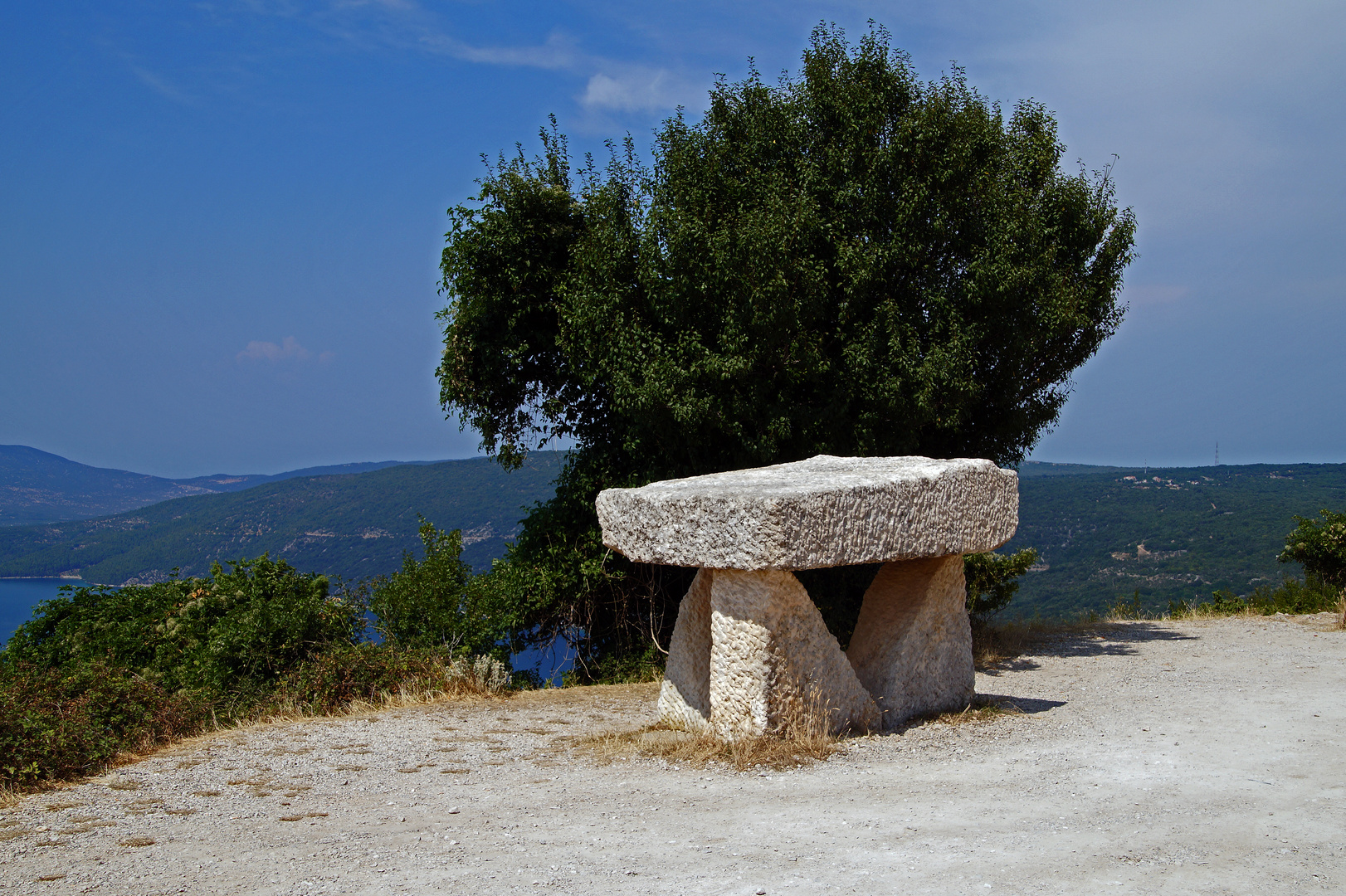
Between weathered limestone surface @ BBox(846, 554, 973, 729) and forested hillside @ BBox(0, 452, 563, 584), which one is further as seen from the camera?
forested hillside @ BBox(0, 452, 563, 584)

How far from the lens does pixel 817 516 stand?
21.0ft

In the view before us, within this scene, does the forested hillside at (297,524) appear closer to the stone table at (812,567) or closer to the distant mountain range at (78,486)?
the distant mountain range at (78,486)

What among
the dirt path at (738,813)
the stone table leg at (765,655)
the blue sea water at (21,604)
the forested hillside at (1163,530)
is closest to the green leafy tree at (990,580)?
the dirt path at (738,813)

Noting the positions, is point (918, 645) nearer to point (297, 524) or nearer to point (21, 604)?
point (21, 604)

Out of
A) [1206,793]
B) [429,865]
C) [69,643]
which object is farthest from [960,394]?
[69,643]

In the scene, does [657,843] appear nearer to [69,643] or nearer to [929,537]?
[929,537]

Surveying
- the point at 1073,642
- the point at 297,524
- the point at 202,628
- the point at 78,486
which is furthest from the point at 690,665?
the point at 78,486

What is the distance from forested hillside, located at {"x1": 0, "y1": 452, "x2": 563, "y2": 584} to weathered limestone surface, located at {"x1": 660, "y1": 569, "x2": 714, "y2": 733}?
24675mm

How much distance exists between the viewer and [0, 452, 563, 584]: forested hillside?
128 feet

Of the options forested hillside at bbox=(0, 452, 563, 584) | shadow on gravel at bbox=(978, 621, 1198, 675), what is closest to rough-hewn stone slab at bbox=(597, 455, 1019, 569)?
shadow on gravel at bbox=(978, 621, 1198, 675)

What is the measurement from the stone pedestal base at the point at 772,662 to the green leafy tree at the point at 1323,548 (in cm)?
1275

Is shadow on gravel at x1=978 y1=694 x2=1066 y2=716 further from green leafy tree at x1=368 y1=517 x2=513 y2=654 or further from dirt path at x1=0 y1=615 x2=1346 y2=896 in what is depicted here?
green leafy tree at x1=368 y1=517 x2=513 y2=654

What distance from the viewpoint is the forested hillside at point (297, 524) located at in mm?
39031

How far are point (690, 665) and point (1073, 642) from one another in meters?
7.38
